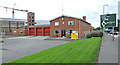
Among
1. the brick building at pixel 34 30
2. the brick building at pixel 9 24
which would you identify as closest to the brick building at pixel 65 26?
the brick building at pixel 34 30

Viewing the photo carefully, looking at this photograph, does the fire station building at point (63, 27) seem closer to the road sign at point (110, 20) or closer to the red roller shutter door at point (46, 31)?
the red roller shutter door at point (46, 31)

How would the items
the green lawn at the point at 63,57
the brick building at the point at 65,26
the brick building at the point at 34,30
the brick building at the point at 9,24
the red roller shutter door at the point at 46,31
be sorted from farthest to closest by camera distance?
the brick building at the point at 9,24, the brick building at the point at 34,30, the red roller shutter door at the point at 46,31, the brick building at the point at 65,26, the green lawn at the point at 63,57

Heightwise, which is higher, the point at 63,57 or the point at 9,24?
the point at 9,24

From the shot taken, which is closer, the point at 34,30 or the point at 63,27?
the point at 63,27

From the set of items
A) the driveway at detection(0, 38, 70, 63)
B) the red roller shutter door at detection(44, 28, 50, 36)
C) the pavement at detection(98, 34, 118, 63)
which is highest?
the red roller shutter door at detection(44, 28, 50, 36)

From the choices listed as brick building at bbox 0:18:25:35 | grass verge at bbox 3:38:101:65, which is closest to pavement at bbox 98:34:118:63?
grass verge at bbox 3:38:101:65

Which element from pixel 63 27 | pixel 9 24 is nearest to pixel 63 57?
pixel 63 27

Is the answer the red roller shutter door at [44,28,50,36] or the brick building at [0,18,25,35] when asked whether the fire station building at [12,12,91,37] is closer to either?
the red roller shutter door at [44,28,50,36]

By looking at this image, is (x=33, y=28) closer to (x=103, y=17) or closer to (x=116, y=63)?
(x=103, y=17)

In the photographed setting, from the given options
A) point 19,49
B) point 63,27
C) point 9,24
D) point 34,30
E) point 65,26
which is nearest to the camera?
point 19,49

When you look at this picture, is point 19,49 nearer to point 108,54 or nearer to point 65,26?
point 108,54

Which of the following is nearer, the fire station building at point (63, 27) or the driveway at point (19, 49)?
the driveway at point (19, 49)

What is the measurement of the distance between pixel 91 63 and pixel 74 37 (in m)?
16.5

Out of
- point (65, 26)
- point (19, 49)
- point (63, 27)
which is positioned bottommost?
point (19, 49)
